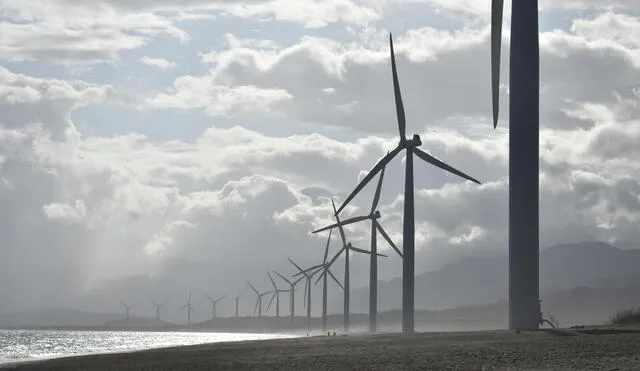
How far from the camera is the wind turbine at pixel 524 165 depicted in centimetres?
4797

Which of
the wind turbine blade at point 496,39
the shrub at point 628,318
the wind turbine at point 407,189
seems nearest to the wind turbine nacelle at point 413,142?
the wind turbine at point 407,189

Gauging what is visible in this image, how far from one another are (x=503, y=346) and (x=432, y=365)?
20.2ft

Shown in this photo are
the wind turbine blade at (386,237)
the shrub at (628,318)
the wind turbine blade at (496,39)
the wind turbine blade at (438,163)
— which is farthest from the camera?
the wind turbine blade at (386,237)

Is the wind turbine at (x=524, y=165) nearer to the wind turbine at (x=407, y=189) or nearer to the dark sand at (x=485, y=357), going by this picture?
the dark sand at (x=485, y=357)

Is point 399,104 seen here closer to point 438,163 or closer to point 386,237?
point 438,163

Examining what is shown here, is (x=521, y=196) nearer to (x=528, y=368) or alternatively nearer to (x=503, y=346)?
(x=503, y=346)

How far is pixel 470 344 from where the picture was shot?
145 feet

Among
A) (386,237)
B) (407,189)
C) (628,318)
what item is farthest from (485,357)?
(386,237)

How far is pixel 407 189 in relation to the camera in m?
83.8

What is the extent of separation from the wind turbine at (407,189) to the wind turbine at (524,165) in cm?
2908

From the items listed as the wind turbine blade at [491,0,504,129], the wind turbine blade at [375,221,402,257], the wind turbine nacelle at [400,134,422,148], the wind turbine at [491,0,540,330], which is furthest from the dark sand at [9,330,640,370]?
the wind turbine blade at [375,221,402,257]

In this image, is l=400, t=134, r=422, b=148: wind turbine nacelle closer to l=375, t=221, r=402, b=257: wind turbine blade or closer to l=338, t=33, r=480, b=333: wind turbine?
l=338, t=33, r=480, b=333: wind turbine

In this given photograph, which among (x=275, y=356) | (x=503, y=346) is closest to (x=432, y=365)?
(x=503, y=346)

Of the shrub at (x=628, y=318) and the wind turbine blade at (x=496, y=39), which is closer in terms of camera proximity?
the wind turbine blade at (x=496, y=39)
